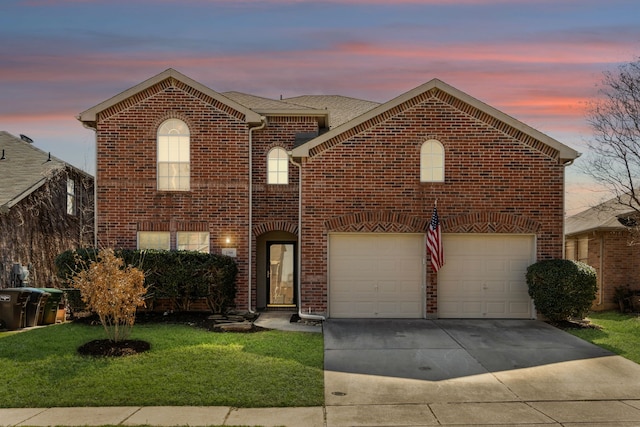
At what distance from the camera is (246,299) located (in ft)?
57.6

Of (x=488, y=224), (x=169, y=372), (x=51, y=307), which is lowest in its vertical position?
(x=169, y=372)

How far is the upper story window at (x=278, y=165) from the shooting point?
60.3ft

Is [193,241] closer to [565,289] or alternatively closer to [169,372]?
[169,372]

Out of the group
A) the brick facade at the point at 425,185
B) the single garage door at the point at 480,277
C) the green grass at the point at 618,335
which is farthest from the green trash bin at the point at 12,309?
the green grass at the point at 618,335

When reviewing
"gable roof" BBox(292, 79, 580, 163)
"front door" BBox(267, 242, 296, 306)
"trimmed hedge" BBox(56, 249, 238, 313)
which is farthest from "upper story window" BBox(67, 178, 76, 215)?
"gable roof" BBox(292, 79, 580, 163)

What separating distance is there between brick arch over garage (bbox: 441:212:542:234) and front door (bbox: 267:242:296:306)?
5.05 meters

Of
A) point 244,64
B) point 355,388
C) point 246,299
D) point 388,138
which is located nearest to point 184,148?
point 244,64

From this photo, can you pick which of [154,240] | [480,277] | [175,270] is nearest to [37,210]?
[154,240]

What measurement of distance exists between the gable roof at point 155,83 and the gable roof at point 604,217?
12.5 m

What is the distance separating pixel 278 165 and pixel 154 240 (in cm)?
416

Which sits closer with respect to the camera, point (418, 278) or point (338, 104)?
point (418, 278)

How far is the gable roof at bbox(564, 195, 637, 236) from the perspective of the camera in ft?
70.2

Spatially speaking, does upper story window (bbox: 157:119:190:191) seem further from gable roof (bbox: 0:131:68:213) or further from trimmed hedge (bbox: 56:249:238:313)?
gable roof (bbox: 0:131:68:213)

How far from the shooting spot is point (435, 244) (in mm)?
15922
